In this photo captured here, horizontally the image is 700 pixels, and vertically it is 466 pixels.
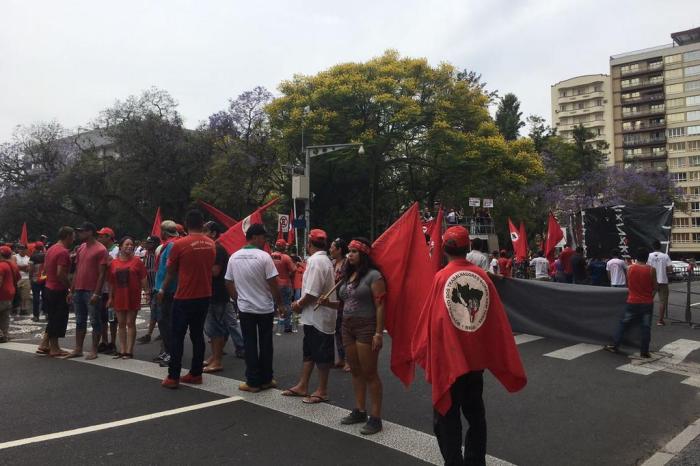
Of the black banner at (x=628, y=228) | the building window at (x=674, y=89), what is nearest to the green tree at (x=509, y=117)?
the building window at (x=674, y=89)

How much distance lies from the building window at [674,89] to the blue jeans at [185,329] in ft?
291

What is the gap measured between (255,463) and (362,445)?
0.91m

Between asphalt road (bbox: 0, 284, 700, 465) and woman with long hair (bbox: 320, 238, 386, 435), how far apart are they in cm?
25

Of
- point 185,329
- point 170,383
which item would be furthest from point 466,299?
point 170,383

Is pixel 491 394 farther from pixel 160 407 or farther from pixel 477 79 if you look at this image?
pixel 477 79

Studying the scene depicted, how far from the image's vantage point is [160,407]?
5.48 meters

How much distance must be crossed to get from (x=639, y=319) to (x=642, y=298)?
0.36 meters

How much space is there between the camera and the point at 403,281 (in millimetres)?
5059

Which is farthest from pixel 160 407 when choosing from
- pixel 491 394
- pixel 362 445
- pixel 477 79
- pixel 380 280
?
pixel 477 79

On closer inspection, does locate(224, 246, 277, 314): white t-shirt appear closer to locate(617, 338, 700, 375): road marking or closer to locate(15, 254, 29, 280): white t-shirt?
locate(617, 338, 700, 375): road marking

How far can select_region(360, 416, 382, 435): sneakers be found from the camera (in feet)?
15.7

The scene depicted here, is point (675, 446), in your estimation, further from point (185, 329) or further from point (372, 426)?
point (185, 329)

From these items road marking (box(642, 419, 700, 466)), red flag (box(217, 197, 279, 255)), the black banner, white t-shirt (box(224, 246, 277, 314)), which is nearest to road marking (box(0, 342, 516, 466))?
white t-shirt (box(224, 246, 277, 314))

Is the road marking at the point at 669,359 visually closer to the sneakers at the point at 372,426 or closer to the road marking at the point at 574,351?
the road marking at the point at 574,351
